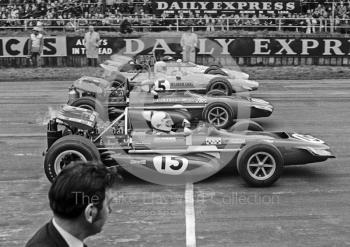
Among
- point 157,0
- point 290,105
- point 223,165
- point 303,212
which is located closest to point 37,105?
point 290,105

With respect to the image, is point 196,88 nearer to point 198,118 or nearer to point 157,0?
point 198,118

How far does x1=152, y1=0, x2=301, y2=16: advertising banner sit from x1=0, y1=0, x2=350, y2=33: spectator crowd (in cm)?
24

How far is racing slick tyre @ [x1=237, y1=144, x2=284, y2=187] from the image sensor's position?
823 centimetres

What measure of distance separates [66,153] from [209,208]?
217 centimetres

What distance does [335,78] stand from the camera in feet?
71.0

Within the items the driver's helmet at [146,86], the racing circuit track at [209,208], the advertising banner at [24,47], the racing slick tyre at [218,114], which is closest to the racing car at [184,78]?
the driver's helmet at [146,86]

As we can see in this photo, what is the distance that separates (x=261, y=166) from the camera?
8.34 m

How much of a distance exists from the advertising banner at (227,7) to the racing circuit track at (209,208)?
702 inches

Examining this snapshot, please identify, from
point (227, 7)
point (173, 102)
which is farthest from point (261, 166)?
point (227, 7)

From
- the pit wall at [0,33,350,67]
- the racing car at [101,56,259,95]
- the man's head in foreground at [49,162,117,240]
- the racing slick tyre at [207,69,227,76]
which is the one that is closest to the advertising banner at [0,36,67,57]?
the pit wall at [0,33,350,67]

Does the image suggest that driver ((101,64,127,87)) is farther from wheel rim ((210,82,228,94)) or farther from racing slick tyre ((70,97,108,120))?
wheel rim ((210,82,228,94))

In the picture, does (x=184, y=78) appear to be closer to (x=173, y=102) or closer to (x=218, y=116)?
(x=173, y=102)

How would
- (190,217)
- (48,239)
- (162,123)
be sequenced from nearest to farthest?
(48,239) → (190,217) → (162,123)

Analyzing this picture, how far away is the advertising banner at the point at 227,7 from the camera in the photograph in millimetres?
28609
